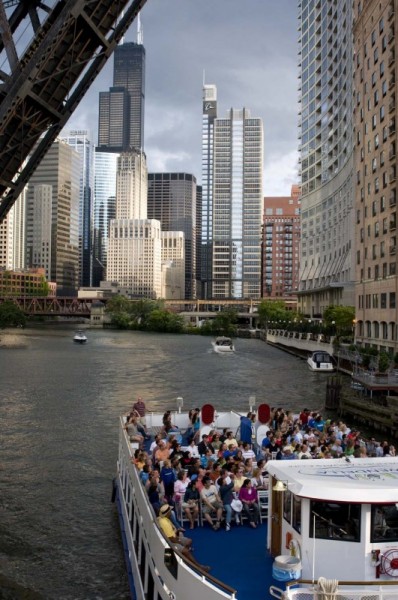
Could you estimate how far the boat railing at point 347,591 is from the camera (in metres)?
8.95

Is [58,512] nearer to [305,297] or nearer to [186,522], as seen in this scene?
[186,522]

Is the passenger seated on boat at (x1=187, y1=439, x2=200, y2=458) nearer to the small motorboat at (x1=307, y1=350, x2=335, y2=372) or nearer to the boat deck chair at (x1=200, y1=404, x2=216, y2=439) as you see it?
the boat deck chair at (x1=200, y1=404, x2=216, y2=439)

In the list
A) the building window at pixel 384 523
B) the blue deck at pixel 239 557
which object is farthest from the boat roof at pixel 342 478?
the blue deck at pixel 239 557

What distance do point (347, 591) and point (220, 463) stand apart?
26.9 feet

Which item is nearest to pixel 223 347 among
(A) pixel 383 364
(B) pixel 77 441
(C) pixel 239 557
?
(A) pixel 383 364

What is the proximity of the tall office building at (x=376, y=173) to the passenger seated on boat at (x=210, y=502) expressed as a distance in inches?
1958

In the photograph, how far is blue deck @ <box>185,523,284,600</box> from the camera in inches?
446

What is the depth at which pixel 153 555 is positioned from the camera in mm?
13625

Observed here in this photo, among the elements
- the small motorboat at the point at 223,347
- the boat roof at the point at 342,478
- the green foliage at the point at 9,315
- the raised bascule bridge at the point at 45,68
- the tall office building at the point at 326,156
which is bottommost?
the small motorboat at the point at 223,347

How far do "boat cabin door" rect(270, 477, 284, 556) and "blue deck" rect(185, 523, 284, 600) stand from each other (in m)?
0.36

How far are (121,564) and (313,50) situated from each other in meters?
151

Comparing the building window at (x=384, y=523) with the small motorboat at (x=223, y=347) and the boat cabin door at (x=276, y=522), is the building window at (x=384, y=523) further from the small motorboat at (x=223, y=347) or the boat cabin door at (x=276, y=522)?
the small motorboat at (x=223, y=347)

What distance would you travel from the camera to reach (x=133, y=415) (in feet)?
74.8

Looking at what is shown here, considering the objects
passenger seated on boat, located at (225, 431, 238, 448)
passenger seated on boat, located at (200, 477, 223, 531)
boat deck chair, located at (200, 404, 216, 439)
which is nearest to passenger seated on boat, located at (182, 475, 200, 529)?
passenger seated on boat, located at (200, 477, 223, 531)
